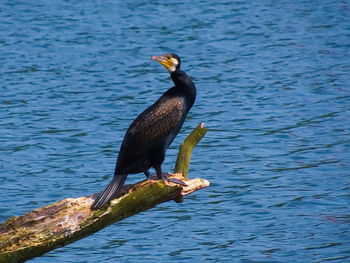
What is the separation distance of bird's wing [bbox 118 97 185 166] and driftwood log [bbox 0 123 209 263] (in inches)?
31.2

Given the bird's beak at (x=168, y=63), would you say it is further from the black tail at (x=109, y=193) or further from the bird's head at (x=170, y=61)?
the black tail at (x=109, y=193)

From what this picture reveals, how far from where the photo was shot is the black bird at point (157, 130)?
7664 mm

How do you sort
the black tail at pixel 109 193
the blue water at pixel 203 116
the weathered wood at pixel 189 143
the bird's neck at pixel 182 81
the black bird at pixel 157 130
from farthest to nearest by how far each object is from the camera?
the blue water at pixel 203 116, the bird's neck at pixel 182 81, the black bird at pixel 157 130, the weathered wood at pixel 189 143, the black tail at pixel 109 193

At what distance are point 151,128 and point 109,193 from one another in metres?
0.92

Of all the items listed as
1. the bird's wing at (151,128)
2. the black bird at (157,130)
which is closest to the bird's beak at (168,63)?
the black bird at (157,130)

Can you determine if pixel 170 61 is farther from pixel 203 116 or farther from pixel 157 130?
pixel 203 116

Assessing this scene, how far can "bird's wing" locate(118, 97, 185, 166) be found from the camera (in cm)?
766

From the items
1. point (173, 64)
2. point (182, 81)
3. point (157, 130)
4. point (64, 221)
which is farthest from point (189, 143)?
point (64, 221)

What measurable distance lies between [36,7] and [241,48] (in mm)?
5449

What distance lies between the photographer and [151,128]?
7.70 meters

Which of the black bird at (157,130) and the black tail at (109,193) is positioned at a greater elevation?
the black bird at (157,130)

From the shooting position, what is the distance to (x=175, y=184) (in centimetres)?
687

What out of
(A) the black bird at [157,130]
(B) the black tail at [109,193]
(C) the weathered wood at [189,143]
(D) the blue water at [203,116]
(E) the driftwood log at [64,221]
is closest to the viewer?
(E) the driftwood log at [64,221]

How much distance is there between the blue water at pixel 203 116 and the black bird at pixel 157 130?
72.5 inches
